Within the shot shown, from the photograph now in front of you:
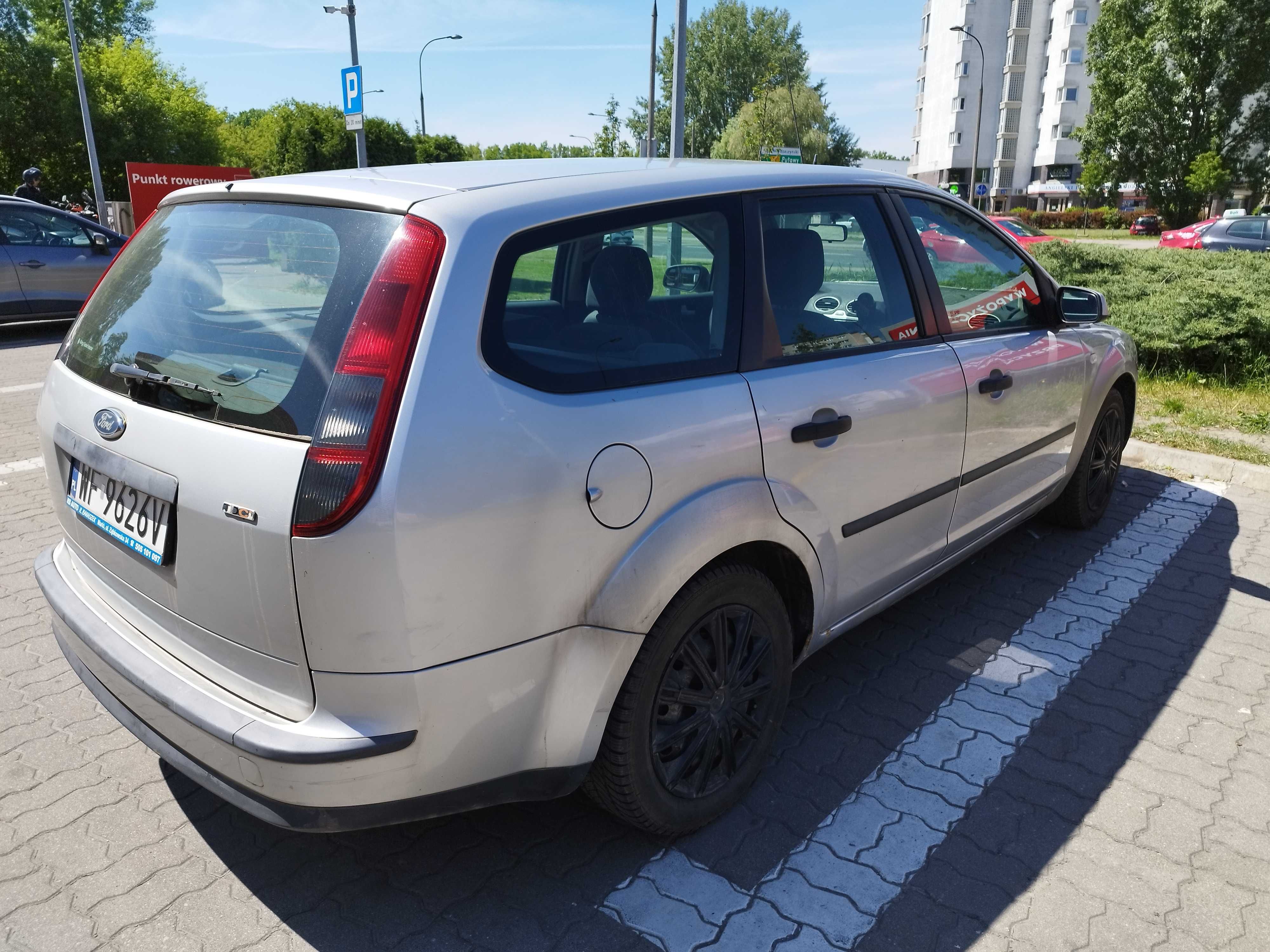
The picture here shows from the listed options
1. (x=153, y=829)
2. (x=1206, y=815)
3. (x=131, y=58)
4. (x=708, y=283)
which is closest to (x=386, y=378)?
(x=708, y=283)

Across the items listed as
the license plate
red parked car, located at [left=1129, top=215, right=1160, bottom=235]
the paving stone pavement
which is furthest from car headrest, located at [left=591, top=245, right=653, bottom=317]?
red parked car, located at [left=1129, top=215, right=1160, bottom=235]

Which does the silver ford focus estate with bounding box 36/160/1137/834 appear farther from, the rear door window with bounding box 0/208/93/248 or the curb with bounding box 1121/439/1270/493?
the rear door window with bounding box 0/208/93/248

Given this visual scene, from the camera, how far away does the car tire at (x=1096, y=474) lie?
4547 mm

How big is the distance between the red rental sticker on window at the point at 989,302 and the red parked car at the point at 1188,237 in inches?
708

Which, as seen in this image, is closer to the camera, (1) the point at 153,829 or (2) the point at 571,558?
(2) the point at 571,558

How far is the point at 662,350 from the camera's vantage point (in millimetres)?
2283

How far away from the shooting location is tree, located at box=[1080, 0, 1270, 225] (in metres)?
40.7

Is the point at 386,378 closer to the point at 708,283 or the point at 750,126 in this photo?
the point at 708,283

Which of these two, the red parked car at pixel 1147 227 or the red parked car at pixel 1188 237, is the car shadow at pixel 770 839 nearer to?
the red parked car at pixel 1188 237

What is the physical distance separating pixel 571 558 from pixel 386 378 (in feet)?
1.74

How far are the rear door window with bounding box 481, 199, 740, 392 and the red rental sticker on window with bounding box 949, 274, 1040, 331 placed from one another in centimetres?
118

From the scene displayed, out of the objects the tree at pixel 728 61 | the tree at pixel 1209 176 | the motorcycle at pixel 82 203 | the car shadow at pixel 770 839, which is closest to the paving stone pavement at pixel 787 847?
the car shadow at pixel 770 839

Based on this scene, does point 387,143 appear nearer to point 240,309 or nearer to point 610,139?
point 610,139

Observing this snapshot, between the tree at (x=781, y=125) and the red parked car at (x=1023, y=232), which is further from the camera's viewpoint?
the tree at (x=781, y=125)
